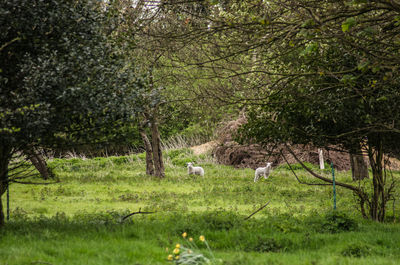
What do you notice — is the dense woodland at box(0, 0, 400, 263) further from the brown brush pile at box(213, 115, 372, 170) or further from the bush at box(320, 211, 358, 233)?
the brown brush pile at box(213, 115, 372, 170)

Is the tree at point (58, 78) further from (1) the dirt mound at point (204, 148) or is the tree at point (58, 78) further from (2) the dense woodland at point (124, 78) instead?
(1) the dirt mound at point (204, 148)

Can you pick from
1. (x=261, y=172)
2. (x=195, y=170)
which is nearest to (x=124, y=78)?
(x=261, y=172)

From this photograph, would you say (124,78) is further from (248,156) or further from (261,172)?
(248,156)

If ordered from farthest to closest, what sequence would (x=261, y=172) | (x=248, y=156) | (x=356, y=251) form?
1. (x=248, y=156)
2. (x=261, y=172)
3. (x=356, y=251)

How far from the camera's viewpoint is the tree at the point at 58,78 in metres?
9.28

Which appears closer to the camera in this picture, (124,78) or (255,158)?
(124,78)

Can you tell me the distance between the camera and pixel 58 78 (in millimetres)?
9484

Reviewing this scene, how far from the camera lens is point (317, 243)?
403 inches

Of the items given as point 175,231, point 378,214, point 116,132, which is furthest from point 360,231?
point 116,132

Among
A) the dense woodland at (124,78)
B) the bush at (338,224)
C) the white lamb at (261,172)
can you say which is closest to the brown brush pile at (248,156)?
the white lamb at (261,172)

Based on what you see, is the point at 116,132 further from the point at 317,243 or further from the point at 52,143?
the point at 317,243

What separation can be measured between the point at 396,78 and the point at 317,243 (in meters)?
4.11

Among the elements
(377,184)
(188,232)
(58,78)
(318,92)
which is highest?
(58,78)

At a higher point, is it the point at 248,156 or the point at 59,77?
the point at 59,77
